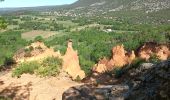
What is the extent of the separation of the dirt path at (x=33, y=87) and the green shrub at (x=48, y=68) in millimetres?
500

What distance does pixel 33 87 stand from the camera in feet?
73.5

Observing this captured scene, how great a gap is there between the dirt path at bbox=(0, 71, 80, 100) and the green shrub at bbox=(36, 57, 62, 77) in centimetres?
50

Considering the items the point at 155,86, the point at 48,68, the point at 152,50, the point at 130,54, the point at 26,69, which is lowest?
the point at 130,54

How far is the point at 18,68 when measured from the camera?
2597cm

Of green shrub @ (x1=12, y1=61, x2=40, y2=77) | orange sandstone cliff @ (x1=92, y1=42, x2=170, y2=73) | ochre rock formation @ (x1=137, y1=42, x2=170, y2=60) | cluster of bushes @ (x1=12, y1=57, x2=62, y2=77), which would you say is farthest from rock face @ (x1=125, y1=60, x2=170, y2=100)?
ochre rock formation @ (x1=137, y1=42, x2=170, y2=60)

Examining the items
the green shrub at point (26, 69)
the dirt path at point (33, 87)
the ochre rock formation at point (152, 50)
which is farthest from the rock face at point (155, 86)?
the ochre rock formation at point (152, 50)

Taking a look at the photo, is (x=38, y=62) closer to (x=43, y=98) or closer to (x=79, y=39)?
(x=43, y=98)

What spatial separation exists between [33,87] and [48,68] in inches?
104

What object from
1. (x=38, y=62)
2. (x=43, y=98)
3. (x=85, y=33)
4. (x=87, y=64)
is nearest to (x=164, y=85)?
(x=43, y=98)

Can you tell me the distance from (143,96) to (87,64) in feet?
236

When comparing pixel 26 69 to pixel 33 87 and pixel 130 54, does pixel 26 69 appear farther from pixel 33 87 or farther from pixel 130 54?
pixel 130 54

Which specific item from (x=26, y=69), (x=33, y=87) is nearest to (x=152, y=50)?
(x=26, y=69)

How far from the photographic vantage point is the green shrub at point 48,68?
24438mm

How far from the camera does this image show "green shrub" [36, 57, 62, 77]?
24438 mm
